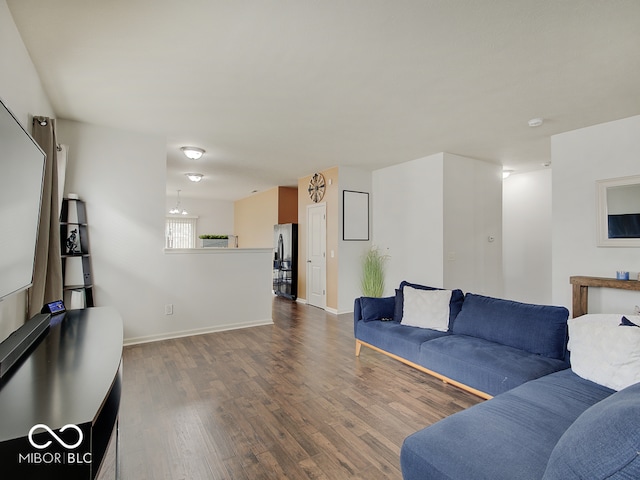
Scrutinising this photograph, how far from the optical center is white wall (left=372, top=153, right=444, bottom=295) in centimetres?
493

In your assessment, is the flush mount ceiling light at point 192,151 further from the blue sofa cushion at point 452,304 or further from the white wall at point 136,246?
the blue sofa cushion at point 452,304

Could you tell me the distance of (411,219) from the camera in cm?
535

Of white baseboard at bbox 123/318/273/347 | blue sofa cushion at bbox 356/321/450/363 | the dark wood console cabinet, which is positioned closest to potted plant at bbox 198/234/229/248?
white baseboard at bbox 123/318/273/347

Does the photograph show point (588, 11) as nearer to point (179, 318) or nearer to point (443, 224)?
point (443, 224)

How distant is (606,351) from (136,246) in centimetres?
441

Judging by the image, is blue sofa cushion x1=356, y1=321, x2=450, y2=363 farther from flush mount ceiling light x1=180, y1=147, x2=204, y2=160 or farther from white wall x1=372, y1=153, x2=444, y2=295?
flush mount ceiling light x1=180, y1=147, x2=204, y2=160

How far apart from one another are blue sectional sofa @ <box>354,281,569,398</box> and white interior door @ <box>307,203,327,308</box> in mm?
2808

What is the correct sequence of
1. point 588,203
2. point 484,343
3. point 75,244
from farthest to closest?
point 588,203 < point 75,244 < point 484,343

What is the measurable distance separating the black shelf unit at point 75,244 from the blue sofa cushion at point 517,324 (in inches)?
152

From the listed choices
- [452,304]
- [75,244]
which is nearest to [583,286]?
[452,304]

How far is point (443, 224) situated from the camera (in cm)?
482

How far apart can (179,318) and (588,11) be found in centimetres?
471

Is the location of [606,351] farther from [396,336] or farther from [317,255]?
[317,255]

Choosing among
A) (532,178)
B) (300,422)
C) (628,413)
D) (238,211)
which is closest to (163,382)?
(300,422)
